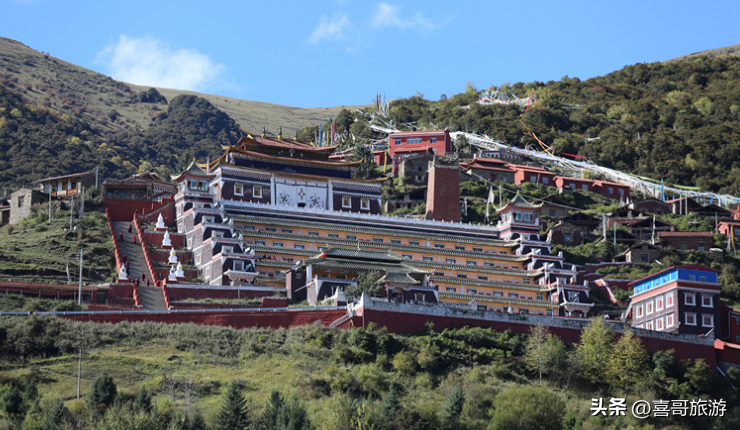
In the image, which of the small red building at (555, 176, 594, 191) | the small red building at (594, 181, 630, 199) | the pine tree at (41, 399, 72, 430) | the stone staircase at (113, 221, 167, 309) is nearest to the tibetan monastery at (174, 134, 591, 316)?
the stone staircase at (113, 221, 167, 309)

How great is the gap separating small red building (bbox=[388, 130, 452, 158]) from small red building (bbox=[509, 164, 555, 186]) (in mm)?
11321

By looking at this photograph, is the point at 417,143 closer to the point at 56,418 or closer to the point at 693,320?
the point at 693,320

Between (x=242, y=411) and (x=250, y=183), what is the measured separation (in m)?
49.8

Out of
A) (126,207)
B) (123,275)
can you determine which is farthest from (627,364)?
(126,207)

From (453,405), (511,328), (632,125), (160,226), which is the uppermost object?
(632,125)

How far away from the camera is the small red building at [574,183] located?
138625mm

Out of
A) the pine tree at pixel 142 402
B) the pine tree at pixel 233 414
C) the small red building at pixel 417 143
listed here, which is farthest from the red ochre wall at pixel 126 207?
the small red building at pixel 417 143

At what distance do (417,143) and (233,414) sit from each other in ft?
301

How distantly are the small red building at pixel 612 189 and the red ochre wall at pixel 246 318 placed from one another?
7246 cm

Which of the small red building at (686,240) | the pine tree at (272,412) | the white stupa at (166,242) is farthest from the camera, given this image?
the small red building at (686,240)

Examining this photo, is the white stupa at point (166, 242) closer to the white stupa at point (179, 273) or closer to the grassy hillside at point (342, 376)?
the white stupa at point (179, 273)

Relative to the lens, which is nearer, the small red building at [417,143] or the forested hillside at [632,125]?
the small red building at [417,143]

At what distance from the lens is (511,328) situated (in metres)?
78.3

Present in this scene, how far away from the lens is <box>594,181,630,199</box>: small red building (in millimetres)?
141000
